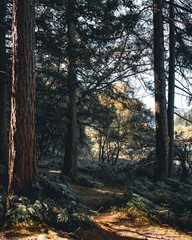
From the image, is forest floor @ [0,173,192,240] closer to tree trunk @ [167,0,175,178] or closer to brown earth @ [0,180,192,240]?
brown earth @ [0,180,192,240]

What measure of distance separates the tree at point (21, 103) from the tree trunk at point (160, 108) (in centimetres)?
442

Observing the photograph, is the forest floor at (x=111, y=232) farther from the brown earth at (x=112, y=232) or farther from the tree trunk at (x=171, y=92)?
the tree trunk at (x=171, y=92)

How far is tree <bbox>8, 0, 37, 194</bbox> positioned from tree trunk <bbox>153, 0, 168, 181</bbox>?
4422mm

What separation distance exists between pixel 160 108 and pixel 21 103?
186 inches

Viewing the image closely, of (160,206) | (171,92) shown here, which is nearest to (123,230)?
(160,206)

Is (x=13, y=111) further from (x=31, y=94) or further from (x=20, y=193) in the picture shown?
(x=20, y=193)

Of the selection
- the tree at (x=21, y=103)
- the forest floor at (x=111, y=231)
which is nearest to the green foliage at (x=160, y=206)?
the forest floor at (x=111, y=231)

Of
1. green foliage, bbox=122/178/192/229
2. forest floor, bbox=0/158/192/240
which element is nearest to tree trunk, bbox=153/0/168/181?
green foliage, bbox=122/178/192/229

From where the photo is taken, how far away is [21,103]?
3135mm

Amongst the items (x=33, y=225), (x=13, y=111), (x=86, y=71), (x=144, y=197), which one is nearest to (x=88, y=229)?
(x=33, y=225)

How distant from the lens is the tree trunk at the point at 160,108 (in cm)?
605

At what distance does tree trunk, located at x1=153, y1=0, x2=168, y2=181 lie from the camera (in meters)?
6.05

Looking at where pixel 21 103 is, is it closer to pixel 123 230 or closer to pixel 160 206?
pixel 123 230

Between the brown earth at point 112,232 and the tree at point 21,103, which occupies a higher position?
the tree at point 21,103
